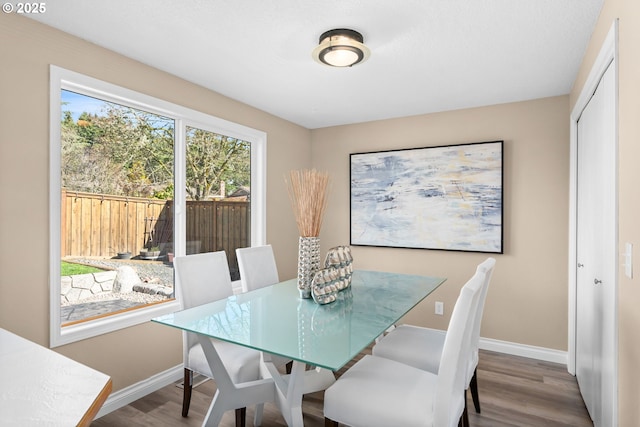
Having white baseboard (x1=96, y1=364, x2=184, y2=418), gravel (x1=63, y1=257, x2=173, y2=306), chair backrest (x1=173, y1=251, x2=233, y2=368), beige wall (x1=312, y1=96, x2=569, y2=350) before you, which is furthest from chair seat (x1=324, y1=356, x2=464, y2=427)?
beige wall (x1=312, y1=96, x2=569, y2=350)

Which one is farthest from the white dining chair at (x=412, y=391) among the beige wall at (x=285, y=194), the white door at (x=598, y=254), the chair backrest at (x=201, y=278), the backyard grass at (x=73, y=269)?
the backyard grass at (x=73, y=269)

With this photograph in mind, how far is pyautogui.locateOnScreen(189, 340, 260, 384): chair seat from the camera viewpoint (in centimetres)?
202

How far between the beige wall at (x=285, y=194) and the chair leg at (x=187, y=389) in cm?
48

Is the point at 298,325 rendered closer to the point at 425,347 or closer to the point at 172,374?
the point at 425,347

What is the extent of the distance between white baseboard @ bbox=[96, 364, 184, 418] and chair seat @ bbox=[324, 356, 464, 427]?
1562mm

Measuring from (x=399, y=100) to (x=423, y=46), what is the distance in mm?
1076

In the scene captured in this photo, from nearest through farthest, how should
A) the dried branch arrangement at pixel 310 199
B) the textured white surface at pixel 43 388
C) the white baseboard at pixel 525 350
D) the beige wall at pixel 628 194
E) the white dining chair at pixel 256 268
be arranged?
1. the textured white surface at pixel 43 388
2. the beige wall at pixel 628 194
3. the dried branch arrangement at pixel 310 199
4. the white dining chair at pixel 256 268
5. the white baseboard at pixel 525 350

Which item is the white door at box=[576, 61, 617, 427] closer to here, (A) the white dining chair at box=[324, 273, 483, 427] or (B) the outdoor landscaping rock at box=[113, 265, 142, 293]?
(A) the white dining chair at box=[324, 273, 483, 427]

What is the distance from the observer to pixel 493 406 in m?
2.45

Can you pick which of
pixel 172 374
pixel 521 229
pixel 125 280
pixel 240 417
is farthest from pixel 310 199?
pixel 521 229

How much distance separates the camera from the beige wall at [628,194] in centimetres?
135

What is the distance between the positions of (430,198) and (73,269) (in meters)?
3.07

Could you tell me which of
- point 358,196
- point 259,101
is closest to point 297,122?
point 259,101

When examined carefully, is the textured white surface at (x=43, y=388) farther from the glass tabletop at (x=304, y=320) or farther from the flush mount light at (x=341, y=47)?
the flush mount light at (x=341, y=47)
